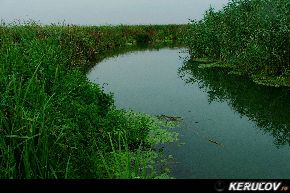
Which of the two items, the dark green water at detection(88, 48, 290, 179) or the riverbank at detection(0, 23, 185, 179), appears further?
the dark green water at detection(88, 48, 290, 179)

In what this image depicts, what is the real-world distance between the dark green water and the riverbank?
727 mm

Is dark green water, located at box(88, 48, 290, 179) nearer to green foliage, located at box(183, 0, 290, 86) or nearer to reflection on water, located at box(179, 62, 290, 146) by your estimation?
reflection on water, located at box(179, 62, 290, 146)

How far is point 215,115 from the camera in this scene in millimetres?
9750

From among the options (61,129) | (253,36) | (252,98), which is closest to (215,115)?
(252,98)

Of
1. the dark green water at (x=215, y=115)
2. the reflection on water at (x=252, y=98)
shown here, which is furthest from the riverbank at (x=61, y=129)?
the reflection on water at (x=252, y=98)

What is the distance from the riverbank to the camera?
3.96 m

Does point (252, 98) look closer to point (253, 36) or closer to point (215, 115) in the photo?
point (215, 115)

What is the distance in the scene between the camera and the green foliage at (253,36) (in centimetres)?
1389

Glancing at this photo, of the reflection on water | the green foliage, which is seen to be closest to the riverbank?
the reflection on water

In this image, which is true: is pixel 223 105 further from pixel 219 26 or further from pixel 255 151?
pixel 219 26

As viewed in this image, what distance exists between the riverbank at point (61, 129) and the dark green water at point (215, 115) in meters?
0.73

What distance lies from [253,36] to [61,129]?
11.9 metres

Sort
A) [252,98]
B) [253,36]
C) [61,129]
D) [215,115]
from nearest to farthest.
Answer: [61,129] → [215,115] → [252,98] → [253,36]

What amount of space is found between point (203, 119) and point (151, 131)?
5.91 ft
